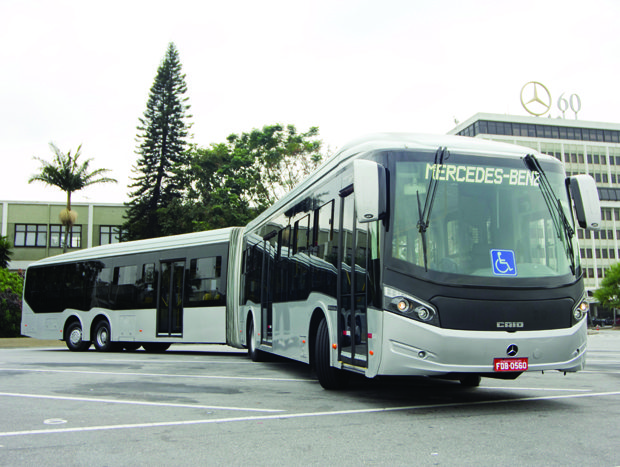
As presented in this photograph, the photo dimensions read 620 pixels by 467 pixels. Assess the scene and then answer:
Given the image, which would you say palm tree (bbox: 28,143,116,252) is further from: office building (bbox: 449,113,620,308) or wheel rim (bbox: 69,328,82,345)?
office building (bbox: 449,113,620,308)

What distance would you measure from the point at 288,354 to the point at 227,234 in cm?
661

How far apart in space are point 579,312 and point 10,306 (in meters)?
30.0

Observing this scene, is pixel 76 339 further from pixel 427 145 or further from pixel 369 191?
pixel 427 145

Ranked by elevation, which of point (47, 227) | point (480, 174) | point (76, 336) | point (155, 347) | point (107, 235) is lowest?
point (155, 347)

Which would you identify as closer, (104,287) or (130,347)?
(104,287)

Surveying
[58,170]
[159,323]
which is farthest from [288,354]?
[58,170]

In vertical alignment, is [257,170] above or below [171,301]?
above

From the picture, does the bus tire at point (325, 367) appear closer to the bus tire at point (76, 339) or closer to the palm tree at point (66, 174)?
the bus tire at point (76, 339)

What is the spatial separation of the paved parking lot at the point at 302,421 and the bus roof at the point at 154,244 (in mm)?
6752

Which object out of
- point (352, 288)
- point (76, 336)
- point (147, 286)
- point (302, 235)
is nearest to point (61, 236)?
point (76, 336)

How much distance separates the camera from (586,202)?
7.48 metres

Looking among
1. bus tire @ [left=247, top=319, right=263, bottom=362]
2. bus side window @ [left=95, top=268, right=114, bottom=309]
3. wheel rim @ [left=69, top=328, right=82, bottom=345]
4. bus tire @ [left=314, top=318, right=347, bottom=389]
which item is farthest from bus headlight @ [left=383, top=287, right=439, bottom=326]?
wheel rim @ [left=69, top=328, right=82, bottom=345]

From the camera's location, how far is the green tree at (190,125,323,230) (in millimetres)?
35500

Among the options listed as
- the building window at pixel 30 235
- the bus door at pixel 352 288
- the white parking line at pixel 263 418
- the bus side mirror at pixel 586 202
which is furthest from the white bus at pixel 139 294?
the building window at pixel 30 235
